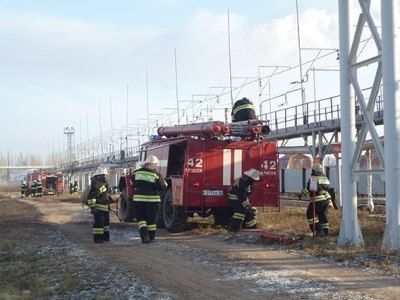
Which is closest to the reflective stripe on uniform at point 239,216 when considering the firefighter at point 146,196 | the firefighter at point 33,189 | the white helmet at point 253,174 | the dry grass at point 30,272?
the white helmet at point 253,174

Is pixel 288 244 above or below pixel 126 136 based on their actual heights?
below

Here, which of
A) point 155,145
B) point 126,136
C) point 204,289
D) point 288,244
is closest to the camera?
point 204,289

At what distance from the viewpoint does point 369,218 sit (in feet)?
53.8

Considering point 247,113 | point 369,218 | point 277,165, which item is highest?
point 247,113

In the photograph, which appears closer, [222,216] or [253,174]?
[253,174]

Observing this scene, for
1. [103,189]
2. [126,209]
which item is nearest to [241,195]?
[103,189]

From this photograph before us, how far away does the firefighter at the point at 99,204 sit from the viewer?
1213 centimetres

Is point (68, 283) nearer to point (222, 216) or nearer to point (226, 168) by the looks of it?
point (226, 168)

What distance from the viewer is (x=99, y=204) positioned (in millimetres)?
12211

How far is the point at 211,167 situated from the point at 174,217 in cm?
160

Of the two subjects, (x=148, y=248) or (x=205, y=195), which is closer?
(x=148, y=248)

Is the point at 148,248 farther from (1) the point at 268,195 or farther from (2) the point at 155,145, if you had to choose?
(2) the point at 155,145

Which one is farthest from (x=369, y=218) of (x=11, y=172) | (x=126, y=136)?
(x=11, y=172)

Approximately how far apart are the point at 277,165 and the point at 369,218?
409cm
